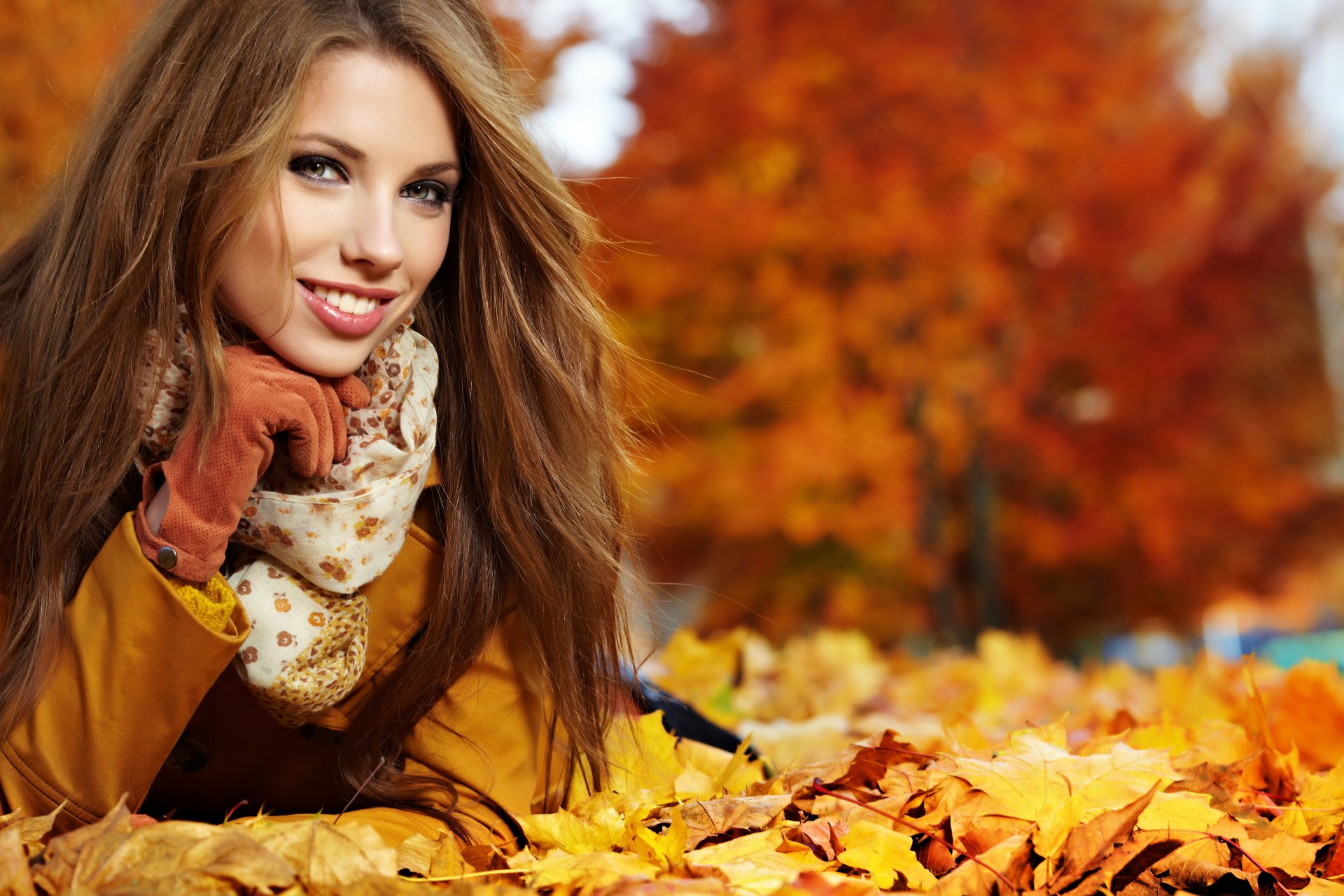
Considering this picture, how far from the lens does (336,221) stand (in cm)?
150

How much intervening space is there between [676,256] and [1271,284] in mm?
5352

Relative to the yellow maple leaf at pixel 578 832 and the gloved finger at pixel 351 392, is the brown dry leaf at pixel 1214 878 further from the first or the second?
the gloved finger at pixel 351 392

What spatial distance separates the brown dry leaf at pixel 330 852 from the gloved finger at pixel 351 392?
574 mm

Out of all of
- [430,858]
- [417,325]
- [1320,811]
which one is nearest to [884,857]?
[430,858]

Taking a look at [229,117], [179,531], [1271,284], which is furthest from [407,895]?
[1271,284]

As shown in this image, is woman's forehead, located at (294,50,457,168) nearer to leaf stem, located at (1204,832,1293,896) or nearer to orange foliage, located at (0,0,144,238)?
leaf stem, located at (1204,832,1293,896)

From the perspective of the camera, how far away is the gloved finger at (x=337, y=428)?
1496mm

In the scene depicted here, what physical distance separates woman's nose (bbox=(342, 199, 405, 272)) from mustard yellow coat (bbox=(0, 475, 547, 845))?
39 cm

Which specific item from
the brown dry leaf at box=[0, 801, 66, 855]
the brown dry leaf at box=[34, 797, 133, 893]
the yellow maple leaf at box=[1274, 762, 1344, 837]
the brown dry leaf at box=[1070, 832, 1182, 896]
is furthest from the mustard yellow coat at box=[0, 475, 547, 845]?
the yellow maple leaf at box=[1274, 762, 1344, 837]

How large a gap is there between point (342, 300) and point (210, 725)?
621 mm

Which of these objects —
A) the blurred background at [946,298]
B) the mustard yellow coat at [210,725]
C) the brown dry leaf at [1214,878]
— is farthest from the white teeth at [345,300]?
the blurred background at [946,298]

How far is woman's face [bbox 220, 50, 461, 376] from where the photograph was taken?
1.49 meters

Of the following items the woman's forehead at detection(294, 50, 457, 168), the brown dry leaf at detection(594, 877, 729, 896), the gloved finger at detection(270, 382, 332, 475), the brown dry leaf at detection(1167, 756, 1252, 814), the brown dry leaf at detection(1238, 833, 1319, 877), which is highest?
the woman's forehead at detection(294, 50, 457, 168)

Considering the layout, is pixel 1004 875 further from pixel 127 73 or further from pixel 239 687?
pixel 127 73
